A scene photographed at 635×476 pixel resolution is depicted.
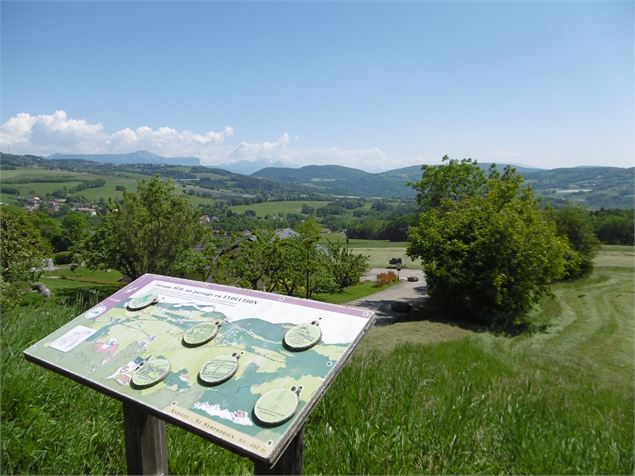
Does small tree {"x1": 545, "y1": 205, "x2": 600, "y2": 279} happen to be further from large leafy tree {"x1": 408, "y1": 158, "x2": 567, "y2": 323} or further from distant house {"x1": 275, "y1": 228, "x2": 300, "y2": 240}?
distant house {"x1": 275, "y1": 228, "x2": 300, "y2": 240}

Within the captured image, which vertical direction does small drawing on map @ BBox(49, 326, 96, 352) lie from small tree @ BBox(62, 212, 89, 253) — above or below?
above

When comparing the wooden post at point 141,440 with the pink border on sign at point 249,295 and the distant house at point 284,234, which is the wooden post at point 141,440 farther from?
the distant house at point 284,234

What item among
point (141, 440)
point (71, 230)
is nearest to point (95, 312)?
point (141, 440)

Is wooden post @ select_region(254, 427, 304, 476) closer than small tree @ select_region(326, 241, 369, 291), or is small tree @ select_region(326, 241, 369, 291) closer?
wooden post @ select_region(254, 427, 304, 476)

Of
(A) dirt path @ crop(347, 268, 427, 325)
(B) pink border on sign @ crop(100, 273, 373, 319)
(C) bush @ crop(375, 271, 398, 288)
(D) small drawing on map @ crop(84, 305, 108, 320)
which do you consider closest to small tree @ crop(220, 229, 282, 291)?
(A) dirt path @ crop(347, 268, 427, 325)

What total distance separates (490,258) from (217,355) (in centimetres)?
2088

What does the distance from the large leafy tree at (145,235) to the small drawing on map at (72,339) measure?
20.5 meters

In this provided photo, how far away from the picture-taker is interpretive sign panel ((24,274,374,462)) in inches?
82.9

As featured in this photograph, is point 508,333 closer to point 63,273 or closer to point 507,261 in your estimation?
point 507,261

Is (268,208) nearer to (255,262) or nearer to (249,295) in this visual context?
(255,262)

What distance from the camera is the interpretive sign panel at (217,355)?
2.11 m

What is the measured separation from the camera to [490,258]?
20797mm

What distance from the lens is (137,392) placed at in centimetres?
244

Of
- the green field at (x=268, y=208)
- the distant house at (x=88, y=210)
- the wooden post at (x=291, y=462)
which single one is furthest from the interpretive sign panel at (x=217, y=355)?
the green field at (x=268, y=208)
